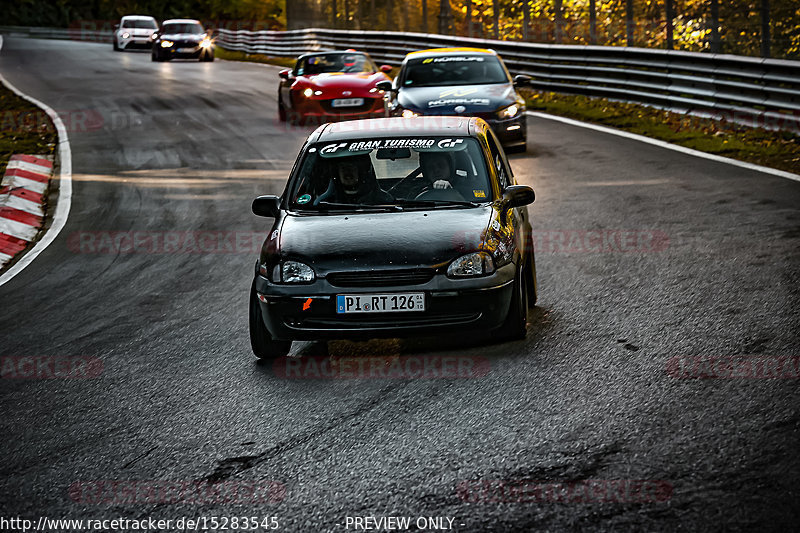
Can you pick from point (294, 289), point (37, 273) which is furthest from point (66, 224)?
point (294, 289)

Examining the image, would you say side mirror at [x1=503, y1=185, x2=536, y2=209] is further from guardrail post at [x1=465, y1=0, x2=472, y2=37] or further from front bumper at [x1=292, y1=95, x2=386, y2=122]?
guardrail post at [x1=465, y1=0, x2=472, y2=37]

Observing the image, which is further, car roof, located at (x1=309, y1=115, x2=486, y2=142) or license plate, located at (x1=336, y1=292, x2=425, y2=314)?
car roof, located at (x1=309, y1=115, x2=486, y2=142)

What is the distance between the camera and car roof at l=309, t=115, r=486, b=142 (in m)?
7.81

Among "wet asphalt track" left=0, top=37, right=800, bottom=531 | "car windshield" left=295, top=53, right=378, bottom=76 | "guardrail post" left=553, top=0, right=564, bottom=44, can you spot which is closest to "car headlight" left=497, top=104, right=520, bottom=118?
"wet asphalt track" left=0, top=37, right=800, bottom=531

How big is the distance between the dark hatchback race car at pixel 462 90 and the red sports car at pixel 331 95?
2310 mm

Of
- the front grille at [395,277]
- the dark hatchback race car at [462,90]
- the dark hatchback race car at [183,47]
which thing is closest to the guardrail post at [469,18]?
the dark hatchback race car at [462,90]

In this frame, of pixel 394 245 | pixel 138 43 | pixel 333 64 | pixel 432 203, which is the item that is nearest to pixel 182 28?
pixel 138 43

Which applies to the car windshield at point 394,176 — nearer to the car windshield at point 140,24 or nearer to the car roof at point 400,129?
the car roof at point 400,129

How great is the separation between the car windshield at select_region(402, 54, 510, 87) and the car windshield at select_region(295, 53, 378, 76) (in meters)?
4.06

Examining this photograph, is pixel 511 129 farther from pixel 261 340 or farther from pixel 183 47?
pixel 183 47

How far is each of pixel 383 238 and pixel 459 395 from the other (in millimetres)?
1242

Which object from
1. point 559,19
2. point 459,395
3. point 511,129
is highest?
point 559,19

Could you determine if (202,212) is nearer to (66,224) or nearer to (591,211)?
(66,224)

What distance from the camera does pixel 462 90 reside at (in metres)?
16.3
